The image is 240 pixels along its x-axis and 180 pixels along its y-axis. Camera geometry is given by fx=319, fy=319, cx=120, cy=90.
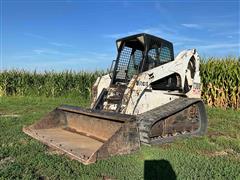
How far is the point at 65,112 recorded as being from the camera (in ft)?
24.7

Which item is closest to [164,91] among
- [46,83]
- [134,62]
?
[134,62]

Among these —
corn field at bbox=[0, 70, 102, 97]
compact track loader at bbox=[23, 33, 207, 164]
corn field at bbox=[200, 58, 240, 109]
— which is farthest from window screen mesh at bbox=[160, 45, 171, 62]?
corn field at bbox=[0, 70, 102, 97]

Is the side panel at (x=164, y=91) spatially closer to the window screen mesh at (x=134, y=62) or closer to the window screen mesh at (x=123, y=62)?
the window screen mesh at (x=134, y=62)

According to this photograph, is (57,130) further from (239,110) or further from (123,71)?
(239,110)

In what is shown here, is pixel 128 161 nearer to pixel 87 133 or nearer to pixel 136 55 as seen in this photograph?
pixel 87 133

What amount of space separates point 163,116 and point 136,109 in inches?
24.4

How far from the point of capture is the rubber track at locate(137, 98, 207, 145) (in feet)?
17.9

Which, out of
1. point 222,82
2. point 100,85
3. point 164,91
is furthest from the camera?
point 222,82

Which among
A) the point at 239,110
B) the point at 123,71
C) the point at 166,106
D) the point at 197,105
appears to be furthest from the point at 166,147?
the point at 239,110

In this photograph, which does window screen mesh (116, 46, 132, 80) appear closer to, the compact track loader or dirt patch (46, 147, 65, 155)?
the compact track loader

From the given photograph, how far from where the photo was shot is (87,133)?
6648mm

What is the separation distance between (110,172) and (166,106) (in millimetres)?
2245

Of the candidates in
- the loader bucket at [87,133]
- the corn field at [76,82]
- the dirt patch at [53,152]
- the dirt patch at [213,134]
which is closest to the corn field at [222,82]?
the corn field at [76,82]

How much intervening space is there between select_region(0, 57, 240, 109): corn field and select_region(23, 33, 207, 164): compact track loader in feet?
18.9
